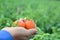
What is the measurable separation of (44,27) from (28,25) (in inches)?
144

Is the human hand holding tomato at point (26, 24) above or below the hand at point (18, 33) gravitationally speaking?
above

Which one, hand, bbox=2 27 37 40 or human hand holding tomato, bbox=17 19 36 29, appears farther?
human hand holding tomato, bbox=17 19 36 29

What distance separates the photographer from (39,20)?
610 cm

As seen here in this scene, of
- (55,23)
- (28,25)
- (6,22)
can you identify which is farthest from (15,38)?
(55,23)

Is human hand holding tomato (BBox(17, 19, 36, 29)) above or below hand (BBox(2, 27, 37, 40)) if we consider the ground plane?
above

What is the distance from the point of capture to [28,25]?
2605 mm

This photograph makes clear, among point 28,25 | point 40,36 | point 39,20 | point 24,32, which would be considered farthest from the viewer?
point 39,20

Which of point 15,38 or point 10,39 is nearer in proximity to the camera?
point 10,39

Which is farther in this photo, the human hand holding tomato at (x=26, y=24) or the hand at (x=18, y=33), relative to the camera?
the human hand holding tomato at (x=26, y=24)

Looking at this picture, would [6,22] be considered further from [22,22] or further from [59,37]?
[59,37]

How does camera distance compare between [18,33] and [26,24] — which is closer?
[18,33]

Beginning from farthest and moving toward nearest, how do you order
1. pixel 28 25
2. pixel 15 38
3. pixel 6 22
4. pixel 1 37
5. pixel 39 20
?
1. pixel 39 20
2. pixel 6 22
3. pixel 28 25
4. pixel 15 38
5. pixel 1 37

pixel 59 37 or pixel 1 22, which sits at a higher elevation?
pixel 1 22

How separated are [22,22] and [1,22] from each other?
0.62 metres
